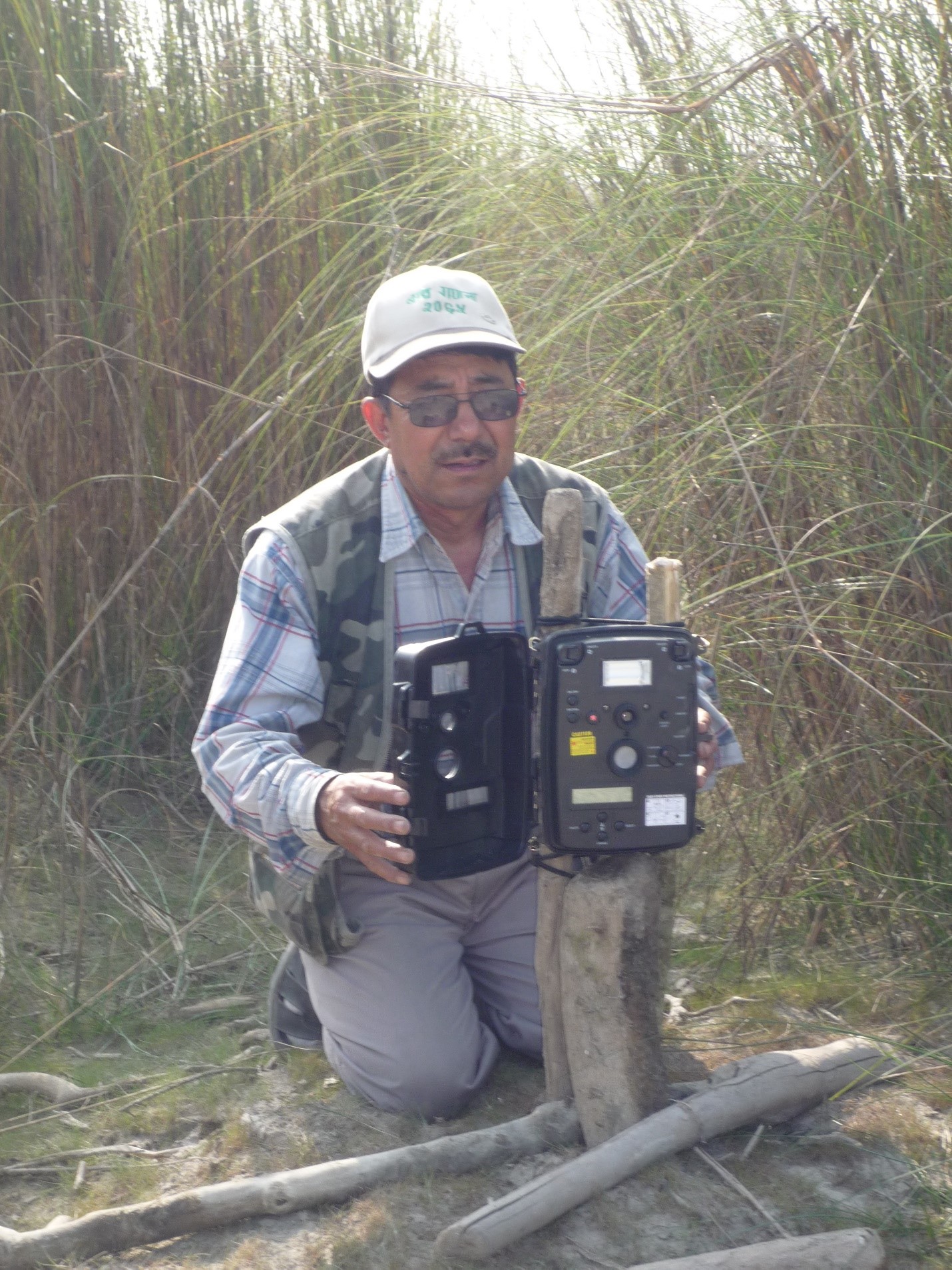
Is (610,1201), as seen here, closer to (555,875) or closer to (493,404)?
(555,875)

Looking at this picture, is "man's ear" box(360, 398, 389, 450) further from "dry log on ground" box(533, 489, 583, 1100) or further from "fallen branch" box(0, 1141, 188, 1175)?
"fallen branch" box(0, 1141, 188, 1175)

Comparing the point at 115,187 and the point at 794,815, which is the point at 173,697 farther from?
the point at 794,815

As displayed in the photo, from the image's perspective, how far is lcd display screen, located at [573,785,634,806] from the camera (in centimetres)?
194

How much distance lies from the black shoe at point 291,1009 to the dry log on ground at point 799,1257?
962 millimetres

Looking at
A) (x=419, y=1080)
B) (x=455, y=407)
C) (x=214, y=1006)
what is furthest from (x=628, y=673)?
(x=214, y=1006)

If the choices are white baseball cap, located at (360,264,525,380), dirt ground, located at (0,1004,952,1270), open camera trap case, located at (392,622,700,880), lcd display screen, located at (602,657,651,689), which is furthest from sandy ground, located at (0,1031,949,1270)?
white baseball cap, located at (360,264,525,380)

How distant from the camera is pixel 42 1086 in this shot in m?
2.44

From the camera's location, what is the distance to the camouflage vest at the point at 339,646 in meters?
2.28

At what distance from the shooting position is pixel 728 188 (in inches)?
108

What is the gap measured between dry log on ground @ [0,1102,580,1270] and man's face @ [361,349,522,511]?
0.98 meters

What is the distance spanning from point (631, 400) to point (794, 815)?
3.02 ft

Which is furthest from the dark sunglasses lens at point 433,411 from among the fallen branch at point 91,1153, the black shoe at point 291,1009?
the fallen branch at point 91,1153

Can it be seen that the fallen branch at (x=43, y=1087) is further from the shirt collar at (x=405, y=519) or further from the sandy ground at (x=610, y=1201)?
the shirt collar at (x=405, y=519)

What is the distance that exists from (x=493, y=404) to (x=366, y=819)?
28.2 inches
